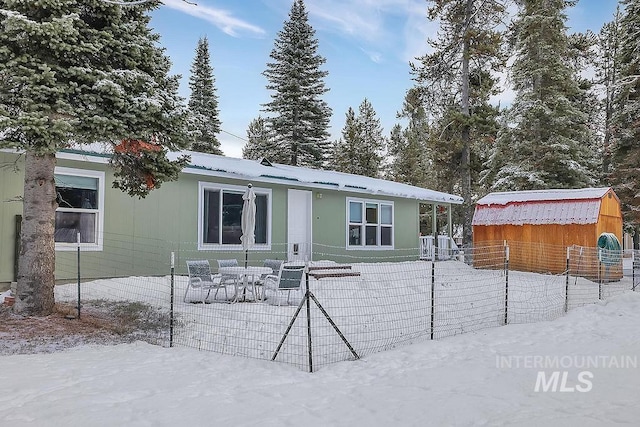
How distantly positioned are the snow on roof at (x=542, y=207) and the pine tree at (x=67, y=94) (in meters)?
10.7

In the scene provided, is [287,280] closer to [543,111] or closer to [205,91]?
[543,111]

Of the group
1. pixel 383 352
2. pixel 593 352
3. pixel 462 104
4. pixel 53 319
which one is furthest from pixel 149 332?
pixel 462 104

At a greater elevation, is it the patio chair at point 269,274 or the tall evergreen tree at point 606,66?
the tall evergreen tree at point 606,66

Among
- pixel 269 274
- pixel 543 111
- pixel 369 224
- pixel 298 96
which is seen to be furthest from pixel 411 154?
pixel 269 274

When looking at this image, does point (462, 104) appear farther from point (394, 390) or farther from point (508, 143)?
point (394, 390)

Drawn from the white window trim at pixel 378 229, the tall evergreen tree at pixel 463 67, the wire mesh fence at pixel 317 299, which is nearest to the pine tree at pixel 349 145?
the tall evergreen tree at pixel 463 67

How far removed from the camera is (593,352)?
5812 mm

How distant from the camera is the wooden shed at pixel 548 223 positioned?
1303cm

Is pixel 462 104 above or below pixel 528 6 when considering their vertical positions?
below

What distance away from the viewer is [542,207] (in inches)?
548

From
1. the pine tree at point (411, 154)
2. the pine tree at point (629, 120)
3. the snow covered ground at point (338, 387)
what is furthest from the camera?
the pine tree at point (411, 154)

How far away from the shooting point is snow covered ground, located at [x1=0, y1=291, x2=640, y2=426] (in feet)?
11.9

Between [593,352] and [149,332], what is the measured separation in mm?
5585

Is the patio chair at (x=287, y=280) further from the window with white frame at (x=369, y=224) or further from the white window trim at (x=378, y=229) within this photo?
the window with white frame at (x=369, y=224)
